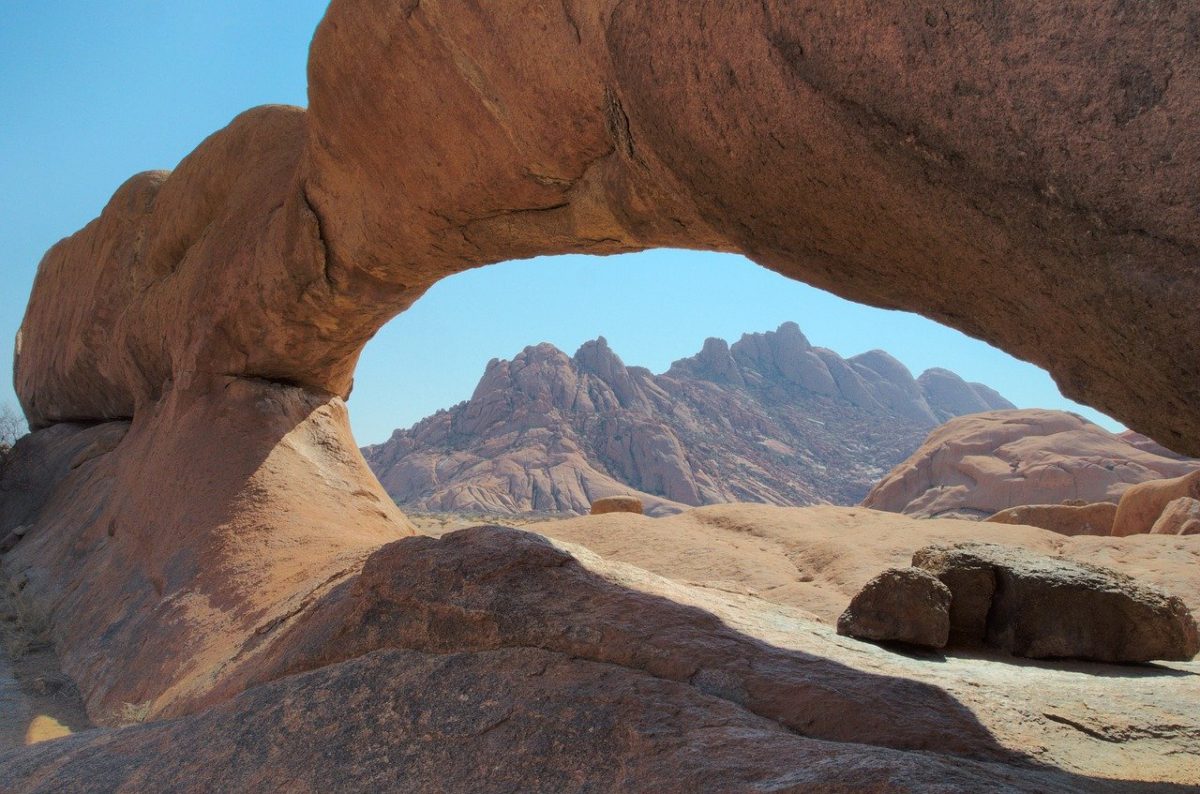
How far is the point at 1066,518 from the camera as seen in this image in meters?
12.7

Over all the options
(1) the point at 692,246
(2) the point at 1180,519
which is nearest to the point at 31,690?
(1) the point at 692,246

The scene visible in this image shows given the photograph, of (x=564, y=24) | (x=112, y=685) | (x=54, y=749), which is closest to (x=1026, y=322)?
(x=564, y=24)

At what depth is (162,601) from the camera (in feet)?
18.0

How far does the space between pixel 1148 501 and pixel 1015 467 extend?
46.6ft

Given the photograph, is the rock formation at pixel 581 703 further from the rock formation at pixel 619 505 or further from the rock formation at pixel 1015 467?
the rock formation at pixel 1015 467

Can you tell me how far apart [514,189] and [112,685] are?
12.0 feet

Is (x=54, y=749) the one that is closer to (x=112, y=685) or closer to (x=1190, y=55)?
(x=112, y=685)

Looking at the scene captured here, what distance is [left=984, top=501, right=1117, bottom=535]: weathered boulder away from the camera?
41.0 ft

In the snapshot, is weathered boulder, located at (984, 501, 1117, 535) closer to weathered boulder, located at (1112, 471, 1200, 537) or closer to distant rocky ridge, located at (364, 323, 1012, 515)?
weathered boulder, located at (1112, 471, 1200, 537)

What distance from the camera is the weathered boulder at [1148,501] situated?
466 inches

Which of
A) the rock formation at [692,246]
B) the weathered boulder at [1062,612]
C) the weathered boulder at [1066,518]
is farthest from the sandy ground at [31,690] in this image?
the weathered boulder at [1066,518]

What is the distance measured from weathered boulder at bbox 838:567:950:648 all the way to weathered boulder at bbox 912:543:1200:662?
1.81 feet

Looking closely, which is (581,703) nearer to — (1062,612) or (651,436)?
(1062,612)

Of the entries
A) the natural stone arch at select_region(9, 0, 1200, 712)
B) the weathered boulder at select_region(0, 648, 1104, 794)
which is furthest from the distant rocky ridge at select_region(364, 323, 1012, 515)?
the weathered boulder at select_region(0, 648, 1104, 794)
